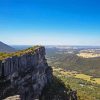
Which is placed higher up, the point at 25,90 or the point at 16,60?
the point at 16,60

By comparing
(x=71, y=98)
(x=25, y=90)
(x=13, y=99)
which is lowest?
(x=71, y=98)

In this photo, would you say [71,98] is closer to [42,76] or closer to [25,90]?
[42,76]

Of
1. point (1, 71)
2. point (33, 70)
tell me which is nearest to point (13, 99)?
point (1, 71)

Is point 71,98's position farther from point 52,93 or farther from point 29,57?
point 29,57

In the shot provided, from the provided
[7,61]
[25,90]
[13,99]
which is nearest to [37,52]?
[25,90]

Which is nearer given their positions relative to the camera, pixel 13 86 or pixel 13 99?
pixel 13 99

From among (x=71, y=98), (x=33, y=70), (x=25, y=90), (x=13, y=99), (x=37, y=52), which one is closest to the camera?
(x=13, y=99)

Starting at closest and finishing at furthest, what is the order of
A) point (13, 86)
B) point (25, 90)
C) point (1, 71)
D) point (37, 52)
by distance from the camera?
point (1, 71), point (13, 86), point (25, 90), point (37, 52)
